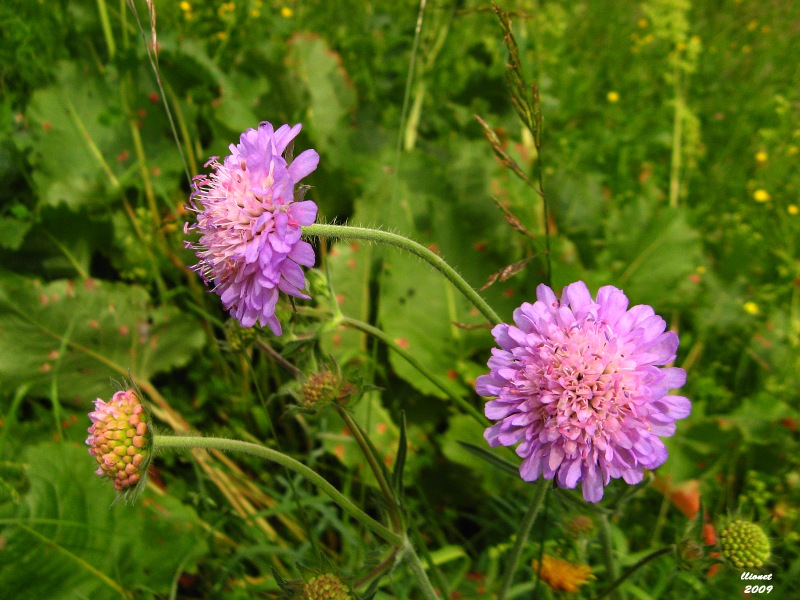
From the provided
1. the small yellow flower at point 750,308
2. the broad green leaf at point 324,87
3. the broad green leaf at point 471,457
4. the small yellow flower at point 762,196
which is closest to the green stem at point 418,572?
the broad green leaf at point 471,457

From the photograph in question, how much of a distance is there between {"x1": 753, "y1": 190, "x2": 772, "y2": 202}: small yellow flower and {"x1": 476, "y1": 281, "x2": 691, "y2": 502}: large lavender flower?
2153 mm

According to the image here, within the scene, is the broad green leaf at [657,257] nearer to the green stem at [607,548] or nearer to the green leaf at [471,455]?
the green leaf at [471,455]

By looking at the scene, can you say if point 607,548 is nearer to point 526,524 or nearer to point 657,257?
point 526,524

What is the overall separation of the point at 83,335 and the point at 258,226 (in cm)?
135

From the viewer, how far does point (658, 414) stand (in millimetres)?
1007

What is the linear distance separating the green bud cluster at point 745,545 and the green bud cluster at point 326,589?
28.0 inches

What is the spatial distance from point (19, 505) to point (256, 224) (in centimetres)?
112

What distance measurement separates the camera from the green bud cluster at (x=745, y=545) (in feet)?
3.94

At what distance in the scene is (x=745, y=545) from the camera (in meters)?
1.22

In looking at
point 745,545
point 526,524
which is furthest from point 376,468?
point 745,545

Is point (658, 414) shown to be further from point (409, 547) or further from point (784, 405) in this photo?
point (784, 405)

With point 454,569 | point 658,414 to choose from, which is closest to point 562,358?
point 658,414

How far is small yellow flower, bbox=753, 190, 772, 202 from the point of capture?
2.82 metres

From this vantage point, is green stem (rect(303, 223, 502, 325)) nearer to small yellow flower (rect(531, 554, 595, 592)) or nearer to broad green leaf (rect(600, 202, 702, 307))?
small yellow flower (rect(531, 554, 595, 592))
